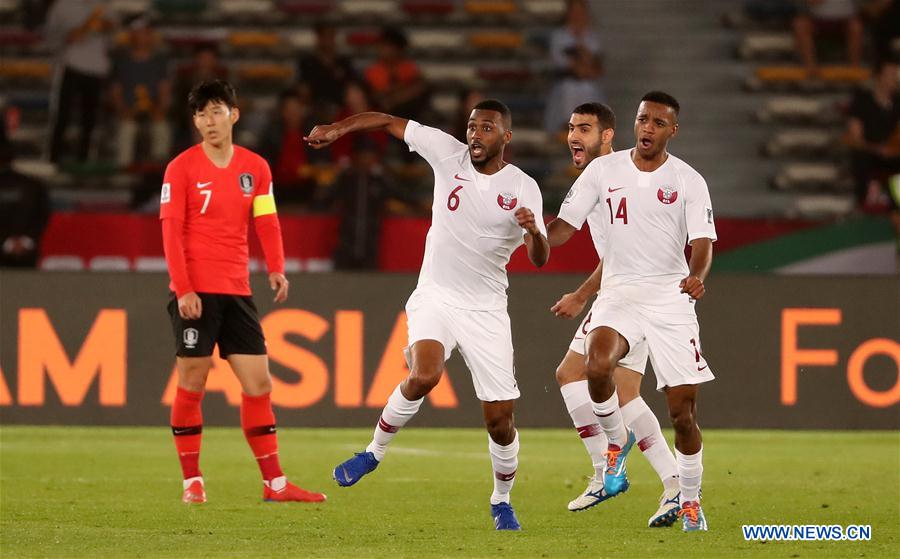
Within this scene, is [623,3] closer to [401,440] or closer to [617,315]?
[401,440]

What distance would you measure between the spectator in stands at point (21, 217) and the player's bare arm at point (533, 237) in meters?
7.36

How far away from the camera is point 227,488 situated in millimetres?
9133

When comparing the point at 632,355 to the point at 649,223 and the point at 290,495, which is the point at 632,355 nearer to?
the point at 649,223

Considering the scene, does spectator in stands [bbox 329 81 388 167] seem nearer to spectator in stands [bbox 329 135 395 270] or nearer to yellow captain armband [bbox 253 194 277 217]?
spectator in stands [bbox 329 135 395 270]

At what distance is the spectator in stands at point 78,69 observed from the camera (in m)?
16.8

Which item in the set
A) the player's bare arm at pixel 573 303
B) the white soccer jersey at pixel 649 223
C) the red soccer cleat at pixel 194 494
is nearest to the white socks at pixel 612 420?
the player's bare arm at pixel 573 303

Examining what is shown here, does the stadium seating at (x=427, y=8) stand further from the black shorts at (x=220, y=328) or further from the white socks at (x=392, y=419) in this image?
the white socks at (x=392, y=419)

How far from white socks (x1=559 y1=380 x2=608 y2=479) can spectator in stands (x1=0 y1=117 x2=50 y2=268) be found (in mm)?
6589

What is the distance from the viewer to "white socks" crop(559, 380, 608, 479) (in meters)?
8.45

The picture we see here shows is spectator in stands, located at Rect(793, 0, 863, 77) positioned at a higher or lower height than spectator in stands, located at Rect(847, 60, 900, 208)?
higher

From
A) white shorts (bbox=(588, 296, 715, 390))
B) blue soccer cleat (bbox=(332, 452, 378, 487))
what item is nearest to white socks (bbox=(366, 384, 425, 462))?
blue soccer cleat (bbox=(332, 452, 378, 487))

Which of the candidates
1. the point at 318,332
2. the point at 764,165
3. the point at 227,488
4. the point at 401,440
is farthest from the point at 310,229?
the point at 764,165

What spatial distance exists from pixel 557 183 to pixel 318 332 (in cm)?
431

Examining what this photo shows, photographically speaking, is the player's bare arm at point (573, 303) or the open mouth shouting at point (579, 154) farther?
the open mouth shouting at point (579, 154)
